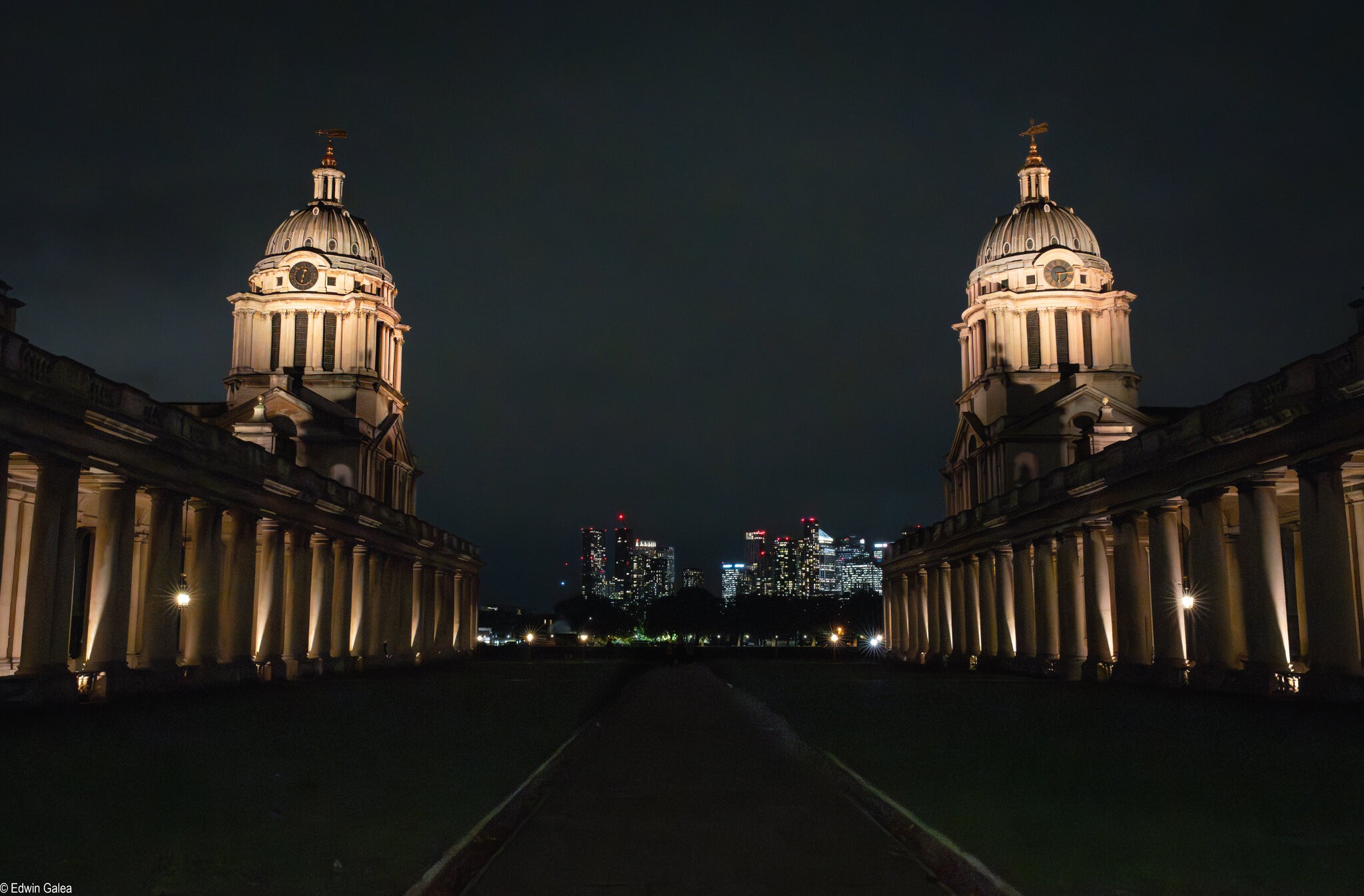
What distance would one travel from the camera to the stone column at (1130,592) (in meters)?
47.7

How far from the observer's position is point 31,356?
31.0 metres

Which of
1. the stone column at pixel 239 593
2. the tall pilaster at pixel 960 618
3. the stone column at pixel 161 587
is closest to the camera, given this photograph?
the stone column at pixel 161 587

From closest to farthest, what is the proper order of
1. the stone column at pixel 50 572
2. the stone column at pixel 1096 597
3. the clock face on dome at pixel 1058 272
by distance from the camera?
the stone column at pixel 50 572, the stone column at pixel 1096 597, the clock face on dome at pixel 1058 272

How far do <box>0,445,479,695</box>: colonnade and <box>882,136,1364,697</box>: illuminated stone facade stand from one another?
1277 inches

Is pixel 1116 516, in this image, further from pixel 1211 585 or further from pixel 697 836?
pixel 697 836

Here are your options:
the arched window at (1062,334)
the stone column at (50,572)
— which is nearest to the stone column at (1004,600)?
the arched window at (1062,334)

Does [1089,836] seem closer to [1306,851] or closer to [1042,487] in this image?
[1306,851]

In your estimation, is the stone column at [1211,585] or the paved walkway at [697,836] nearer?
the paved walkway at [697,836]

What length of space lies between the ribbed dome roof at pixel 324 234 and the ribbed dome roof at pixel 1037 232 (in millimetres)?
47207

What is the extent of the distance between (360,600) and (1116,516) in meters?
39.8

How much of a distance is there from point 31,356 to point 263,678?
74.3 ft

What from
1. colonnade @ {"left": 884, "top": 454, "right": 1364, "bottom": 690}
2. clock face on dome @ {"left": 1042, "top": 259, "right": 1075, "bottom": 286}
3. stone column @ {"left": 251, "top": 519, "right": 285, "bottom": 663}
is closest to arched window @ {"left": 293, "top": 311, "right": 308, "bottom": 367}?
stone column @ {"left": 251, "top": 519, "right": 285, "bottom": 663}

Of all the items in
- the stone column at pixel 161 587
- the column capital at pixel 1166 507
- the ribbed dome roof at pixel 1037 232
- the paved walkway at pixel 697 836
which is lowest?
the paved walkway at pixel 697 836

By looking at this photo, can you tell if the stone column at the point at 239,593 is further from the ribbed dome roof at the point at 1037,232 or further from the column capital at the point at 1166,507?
the ribbed dome roof at the point at 1037,232
